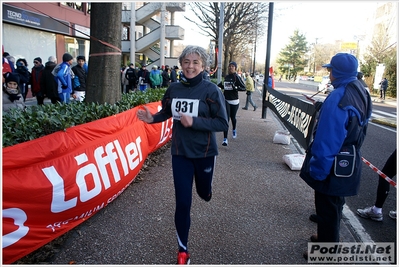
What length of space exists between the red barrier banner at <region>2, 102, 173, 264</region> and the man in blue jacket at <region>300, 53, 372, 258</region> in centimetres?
227

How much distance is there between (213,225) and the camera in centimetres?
360

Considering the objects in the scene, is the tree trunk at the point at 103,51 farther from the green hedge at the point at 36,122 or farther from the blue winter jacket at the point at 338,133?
the blue winter jacket at the point at 338,133

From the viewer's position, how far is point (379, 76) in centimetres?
2820

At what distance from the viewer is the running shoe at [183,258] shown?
2.82 m

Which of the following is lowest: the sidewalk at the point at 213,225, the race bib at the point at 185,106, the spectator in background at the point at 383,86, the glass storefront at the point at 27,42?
the sidewalk at the point at 213,225

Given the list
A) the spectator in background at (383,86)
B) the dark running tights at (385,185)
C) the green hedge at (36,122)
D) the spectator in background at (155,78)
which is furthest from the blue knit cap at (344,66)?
the spectator in background at (383,86)

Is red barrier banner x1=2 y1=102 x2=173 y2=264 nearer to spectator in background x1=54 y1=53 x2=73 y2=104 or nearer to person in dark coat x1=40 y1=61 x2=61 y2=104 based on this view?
spectator in background x1=54 y1=53 x2=73 y2=104

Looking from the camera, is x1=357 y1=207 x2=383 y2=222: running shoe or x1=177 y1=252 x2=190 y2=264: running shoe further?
x1=357 y1=207 x2=383 y2=222: running shoe

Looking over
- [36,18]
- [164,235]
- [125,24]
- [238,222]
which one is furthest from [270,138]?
[125,24]

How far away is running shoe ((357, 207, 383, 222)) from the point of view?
3916 millimetres

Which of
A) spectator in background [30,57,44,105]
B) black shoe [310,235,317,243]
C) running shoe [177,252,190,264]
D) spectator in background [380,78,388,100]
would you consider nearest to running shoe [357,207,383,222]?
black shoe [310,235,317,243]

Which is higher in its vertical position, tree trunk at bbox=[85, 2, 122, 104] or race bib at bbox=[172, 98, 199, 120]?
tree trunk at bbox=[85, 2, 122, 104]

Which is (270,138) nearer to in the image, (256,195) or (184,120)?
(256,195)

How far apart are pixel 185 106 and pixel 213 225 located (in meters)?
1.51
